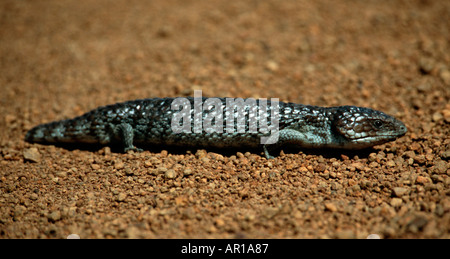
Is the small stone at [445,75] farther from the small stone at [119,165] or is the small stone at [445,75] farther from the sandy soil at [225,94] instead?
the small stone at [119,165]

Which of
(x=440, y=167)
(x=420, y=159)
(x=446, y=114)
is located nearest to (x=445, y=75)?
(x=446, y=114)

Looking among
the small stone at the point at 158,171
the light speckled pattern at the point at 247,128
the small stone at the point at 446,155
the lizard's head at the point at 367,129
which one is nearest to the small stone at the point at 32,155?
the light speckled pattern at the point at 247,128

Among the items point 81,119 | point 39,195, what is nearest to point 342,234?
point 39,195

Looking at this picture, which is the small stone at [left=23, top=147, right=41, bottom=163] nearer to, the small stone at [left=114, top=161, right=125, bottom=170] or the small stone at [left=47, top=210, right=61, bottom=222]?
the small stone at [left=114, top=161, right=125, bottom=170]

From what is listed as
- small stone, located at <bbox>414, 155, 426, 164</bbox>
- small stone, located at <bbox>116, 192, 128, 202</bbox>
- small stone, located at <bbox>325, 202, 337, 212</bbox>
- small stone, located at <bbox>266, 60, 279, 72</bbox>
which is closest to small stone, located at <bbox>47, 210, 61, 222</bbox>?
small stone, located at <bbox>116, 192, 128, 202</bbox>

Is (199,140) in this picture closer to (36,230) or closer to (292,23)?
(36,230)
